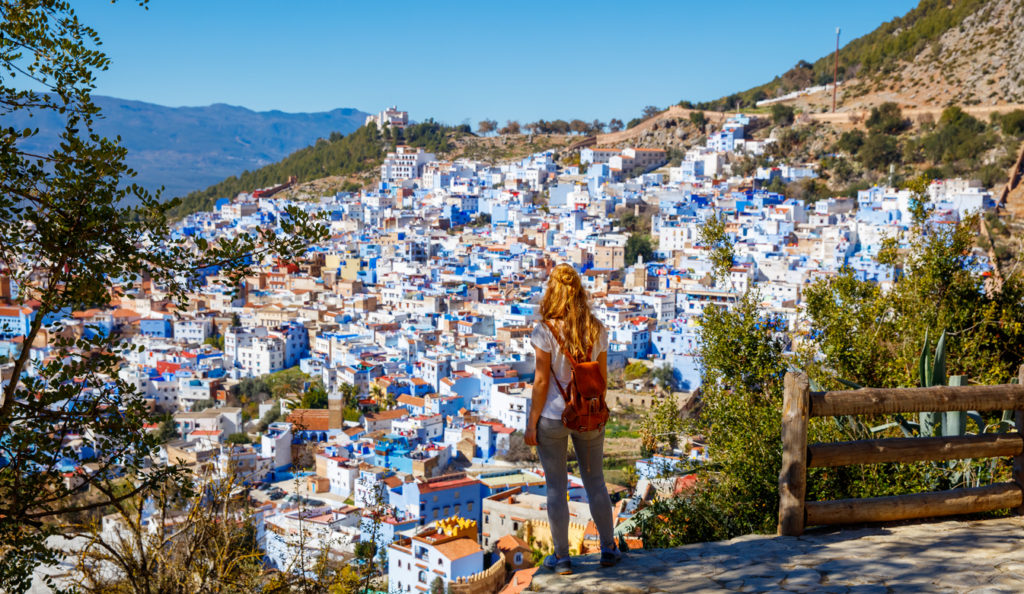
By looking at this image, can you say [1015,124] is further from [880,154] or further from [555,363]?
[555,363]

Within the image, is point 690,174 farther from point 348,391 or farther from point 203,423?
point 203,423

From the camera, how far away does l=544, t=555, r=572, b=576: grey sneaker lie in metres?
2.60

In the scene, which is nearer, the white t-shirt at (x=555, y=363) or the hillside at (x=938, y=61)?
the white t-shirt at (x=555, y=363)

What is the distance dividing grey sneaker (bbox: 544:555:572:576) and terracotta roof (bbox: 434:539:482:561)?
7949mm

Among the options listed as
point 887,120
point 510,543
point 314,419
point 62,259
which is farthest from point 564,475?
point 887,120

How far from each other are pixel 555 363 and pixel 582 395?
0.41 feet

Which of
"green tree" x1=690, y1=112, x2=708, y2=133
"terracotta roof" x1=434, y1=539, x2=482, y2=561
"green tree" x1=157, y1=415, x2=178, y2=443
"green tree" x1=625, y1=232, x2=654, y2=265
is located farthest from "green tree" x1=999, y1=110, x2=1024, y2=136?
"terracotta roof" x1=434, y1=539, x2=482, y2=561

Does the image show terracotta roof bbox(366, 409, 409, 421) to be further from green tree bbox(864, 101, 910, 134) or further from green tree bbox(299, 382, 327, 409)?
green tree bbox(864, 101, 910, 134)

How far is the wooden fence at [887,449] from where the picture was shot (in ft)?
9.07

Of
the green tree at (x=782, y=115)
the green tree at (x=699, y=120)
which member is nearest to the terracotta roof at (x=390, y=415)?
the green tree at (x=782, y=115)

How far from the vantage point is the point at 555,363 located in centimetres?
253

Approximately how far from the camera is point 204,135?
18162 centimetres

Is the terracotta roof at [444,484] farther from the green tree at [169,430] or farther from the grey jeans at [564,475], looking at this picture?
the grey jeans at [564,475]

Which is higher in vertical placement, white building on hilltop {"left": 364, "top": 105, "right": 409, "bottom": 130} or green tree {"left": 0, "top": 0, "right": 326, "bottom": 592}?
white building on hilltop {"left": 364, "top": 105, "right": 409, "bottom": 130}
